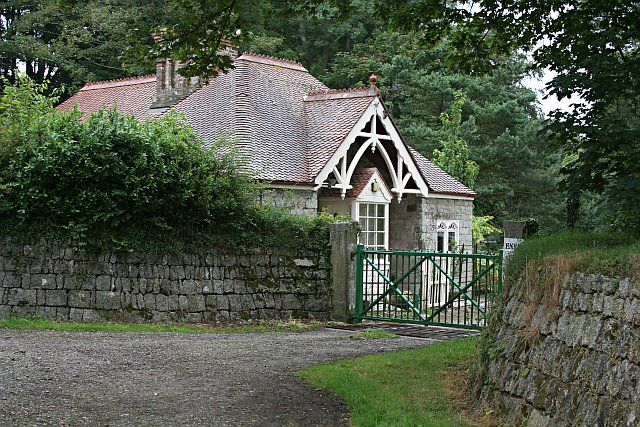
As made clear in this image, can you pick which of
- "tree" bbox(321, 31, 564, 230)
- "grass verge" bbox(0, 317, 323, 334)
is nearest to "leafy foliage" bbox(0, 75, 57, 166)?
"grass verge" bbox(0, 317, 323, 334)

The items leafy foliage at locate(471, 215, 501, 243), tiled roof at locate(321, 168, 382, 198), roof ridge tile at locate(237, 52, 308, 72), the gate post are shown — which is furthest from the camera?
leafy foliage at locate(471, 215, 501, 243)

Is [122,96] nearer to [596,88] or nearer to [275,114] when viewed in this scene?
[275,114]

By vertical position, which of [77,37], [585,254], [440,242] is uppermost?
[77,37]

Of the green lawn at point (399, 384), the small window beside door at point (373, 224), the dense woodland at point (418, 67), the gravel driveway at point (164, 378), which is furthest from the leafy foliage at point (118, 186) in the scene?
the small window beside door at point (373, 224)

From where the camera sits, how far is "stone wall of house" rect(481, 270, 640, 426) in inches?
267

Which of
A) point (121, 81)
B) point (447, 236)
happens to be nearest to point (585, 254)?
point (447, 236)

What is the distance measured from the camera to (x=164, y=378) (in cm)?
995

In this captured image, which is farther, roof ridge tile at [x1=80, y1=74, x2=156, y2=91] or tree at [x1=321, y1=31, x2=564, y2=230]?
tree at [x1=321, y1=31, x2=564, y2=230]

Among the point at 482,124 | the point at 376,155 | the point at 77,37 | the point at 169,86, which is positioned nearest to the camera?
the point at 376,155

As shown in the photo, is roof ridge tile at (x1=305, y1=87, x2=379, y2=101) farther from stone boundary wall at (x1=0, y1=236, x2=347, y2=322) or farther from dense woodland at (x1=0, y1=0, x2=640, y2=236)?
stone boundary wall at (x1=0, y1=236, x2=347, y2=322)

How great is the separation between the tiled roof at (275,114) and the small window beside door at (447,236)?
1.02 meters

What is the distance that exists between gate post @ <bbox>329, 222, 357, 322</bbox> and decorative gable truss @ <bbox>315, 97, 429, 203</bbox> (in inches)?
202

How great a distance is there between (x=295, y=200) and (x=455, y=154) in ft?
44.0

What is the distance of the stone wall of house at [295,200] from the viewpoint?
2077 centimetres
